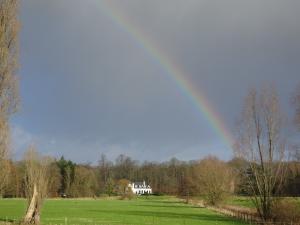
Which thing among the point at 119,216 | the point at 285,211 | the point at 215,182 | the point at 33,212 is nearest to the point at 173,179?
the point at 215,182

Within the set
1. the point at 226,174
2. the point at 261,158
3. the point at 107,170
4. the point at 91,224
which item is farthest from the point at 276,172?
the point at 107,170

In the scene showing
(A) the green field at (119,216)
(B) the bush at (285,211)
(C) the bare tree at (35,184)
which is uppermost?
(C) the bare tree at (35,184)

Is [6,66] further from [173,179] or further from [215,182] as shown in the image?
[173,179]

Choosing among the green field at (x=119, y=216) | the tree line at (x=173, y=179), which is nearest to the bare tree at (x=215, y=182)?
the tree line at (x=173, y=179)

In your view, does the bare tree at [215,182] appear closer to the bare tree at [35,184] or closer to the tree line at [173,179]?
the tree line at [173,179]

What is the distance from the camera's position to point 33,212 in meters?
36.7

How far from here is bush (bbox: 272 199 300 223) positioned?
4059 centimetres

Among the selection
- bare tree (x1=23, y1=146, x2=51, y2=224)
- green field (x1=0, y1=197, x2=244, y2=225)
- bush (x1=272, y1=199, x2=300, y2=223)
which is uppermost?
bare tree (x1=23, y1=146, x2=51, y2=224)

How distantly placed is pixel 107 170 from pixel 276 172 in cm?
15810

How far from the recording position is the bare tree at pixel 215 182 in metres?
85.6

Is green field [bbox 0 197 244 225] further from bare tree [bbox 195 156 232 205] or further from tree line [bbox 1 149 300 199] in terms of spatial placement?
bare tree [bbox 195 156 232 205]

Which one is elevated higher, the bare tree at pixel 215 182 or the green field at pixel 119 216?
the bare tree at pixel 215 182

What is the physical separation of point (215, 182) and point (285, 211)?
44.4 m

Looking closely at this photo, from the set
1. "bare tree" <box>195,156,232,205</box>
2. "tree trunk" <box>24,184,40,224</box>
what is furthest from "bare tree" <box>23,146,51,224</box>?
"bare tree" <box>195,156,232,205</box>
